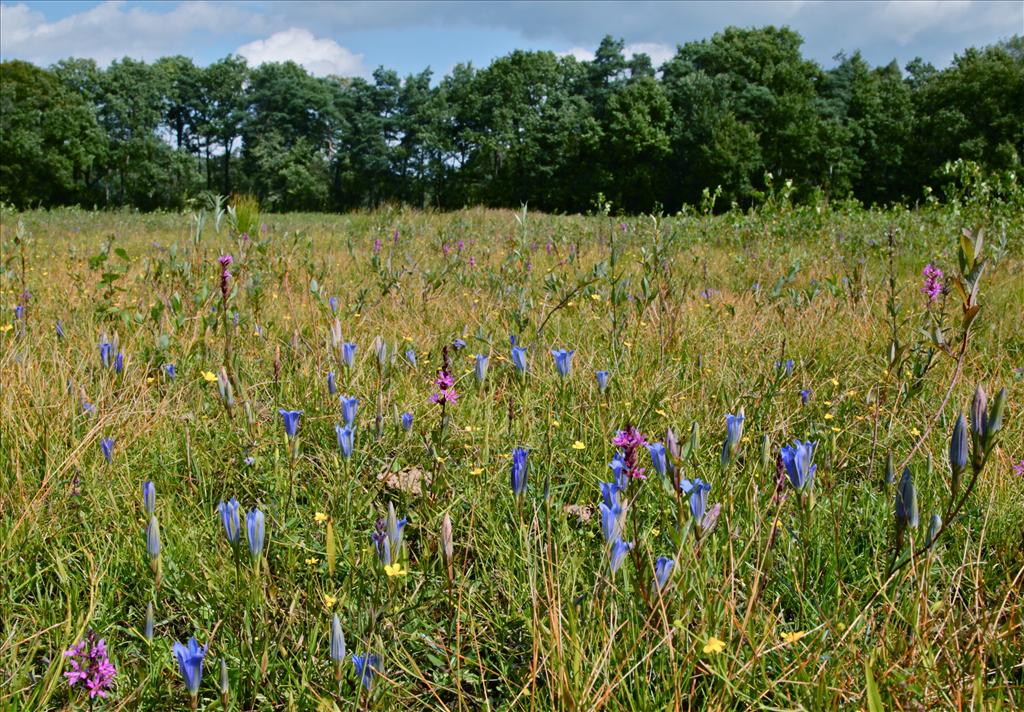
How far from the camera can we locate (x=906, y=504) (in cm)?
126

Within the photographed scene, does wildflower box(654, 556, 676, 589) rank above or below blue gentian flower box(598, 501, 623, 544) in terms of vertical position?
below

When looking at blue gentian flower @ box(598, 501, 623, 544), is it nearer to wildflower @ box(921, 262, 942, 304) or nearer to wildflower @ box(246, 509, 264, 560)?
wildflower @ box(246, 509, 264, 560)

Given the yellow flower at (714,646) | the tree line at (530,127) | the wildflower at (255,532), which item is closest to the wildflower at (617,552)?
the yellow flower at (714,646)

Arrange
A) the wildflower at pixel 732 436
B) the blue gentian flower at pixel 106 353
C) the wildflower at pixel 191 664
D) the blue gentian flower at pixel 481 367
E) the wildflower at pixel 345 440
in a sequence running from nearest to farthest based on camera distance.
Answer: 1. the wildflower at pixel 191 664
2. the wildflower at pixel 732 436
3. the wildflower at pixel 345 440
4. the blue gentian flower at pixel 481 367
5. the blue gentian flower at pixel 106 353

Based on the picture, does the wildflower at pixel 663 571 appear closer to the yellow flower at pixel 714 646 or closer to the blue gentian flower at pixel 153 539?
the yellow flower at pixel 714 646

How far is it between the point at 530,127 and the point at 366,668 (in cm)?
4841

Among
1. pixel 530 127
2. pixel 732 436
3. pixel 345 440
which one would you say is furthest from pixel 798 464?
pixel 530 127

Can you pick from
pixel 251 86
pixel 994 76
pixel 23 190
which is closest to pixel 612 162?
pixel 994 76

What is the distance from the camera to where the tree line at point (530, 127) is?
42.2 metres

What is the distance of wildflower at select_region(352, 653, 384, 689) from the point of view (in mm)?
1137

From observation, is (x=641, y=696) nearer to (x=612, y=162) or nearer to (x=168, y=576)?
(x=168, y=576)

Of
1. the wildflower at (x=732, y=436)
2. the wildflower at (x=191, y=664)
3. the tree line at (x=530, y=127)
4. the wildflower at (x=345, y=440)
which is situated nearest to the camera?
the wildflower at (x=191, y=664)

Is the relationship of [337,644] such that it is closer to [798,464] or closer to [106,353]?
[798,464]

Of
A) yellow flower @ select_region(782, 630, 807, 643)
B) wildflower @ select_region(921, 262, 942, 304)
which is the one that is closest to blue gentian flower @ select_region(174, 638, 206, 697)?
yellow flower @ select_region(782, 630, 807, 643)
